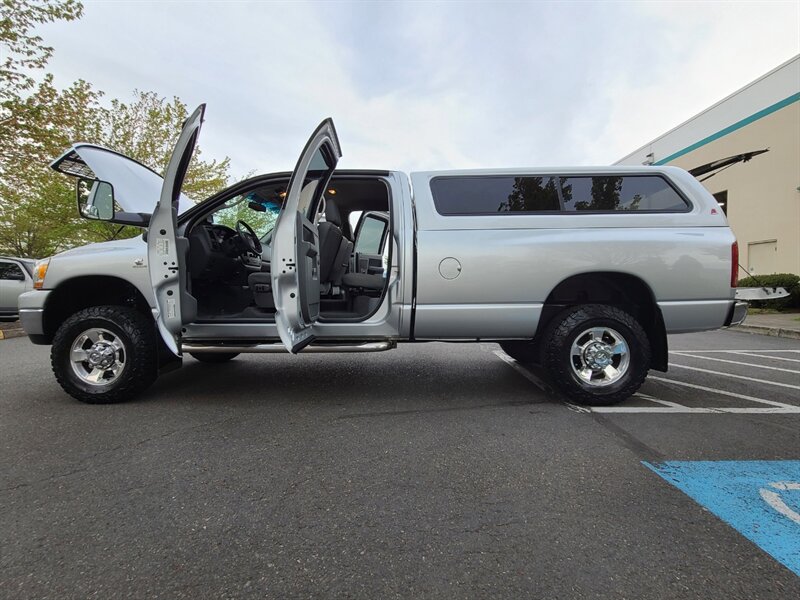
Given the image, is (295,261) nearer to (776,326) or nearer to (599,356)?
(599,356)

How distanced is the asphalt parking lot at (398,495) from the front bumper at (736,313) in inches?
29.3

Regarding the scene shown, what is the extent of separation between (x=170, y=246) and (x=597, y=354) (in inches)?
140

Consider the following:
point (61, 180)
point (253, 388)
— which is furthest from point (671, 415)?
point (61, 180)

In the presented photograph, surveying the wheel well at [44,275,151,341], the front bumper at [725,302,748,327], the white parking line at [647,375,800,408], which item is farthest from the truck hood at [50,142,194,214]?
the white parking line at [647,375,800,408]

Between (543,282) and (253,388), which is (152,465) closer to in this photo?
(253,388)

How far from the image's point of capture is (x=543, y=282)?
337cm

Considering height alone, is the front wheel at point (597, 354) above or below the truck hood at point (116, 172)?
below

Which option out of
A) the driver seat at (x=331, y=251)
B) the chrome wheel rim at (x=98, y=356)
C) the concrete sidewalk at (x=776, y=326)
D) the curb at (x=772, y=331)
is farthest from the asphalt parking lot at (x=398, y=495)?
the concrete sidewalk at (x=776, y=326)

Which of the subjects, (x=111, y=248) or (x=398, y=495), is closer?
(x=398, y=495)

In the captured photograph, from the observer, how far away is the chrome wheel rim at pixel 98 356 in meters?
3.44

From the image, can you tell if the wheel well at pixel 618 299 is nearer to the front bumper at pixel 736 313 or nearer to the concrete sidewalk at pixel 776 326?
the front bumper at pixel 736 313

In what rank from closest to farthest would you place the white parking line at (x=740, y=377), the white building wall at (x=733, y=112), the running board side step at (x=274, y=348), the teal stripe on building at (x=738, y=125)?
the running board side step at (x=274, y=348) < the white parking line at (x=740, y=377) < the teal stripe on building at (x=738, y=125) < the white building wall at (x=733, y=112)

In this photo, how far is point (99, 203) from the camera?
3232 millimetres

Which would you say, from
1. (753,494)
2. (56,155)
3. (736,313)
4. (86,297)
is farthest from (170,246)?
(56,155)
